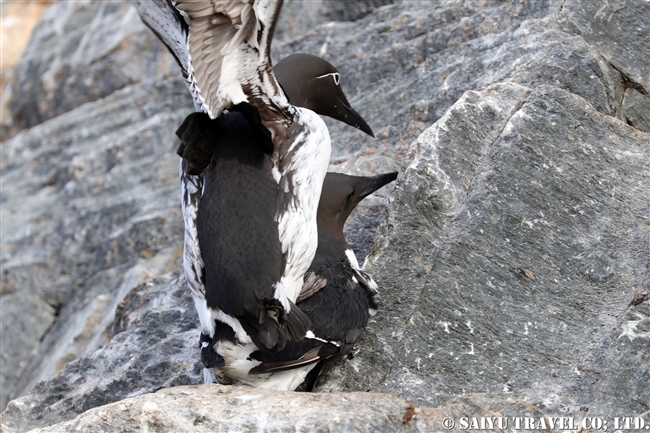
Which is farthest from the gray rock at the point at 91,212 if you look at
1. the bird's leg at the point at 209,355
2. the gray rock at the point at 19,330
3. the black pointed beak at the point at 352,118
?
the bird's leg at the point at 209,355

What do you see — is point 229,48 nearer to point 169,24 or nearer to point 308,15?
point 169,24

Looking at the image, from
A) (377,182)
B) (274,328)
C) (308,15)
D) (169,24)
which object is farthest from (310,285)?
(308,15)

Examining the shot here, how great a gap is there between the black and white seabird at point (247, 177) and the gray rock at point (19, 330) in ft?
14.7

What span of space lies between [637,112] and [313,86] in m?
2.02

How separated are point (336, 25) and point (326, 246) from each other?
166 inches

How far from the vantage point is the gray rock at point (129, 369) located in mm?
4754

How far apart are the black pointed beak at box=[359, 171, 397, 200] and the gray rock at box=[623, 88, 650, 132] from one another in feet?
5.04

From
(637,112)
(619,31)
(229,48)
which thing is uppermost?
(229,48)

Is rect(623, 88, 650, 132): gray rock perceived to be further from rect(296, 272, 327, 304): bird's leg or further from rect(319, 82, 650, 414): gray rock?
rect(296, 272, 327, 304): bird's leg

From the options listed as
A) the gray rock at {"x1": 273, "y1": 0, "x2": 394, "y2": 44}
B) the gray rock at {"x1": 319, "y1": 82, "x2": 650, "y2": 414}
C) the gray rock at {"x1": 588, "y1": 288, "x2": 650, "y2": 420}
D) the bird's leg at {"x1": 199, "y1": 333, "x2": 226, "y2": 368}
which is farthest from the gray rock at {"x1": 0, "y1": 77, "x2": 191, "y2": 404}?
the gray rock at {"x1": 588, "y1": 288, "x2": 650, "y2": 420}

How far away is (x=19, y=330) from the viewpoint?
8266 millimetres

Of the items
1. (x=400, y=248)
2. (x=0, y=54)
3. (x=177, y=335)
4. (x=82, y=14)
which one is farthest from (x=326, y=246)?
(x=0, y=54)

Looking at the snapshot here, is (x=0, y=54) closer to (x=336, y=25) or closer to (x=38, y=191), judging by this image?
(x=38, y=191)

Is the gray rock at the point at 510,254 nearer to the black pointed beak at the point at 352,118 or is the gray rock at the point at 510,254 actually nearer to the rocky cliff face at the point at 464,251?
the rocky cliff face at the point at 464,251
